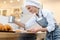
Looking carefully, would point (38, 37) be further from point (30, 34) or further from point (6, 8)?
point (6, 8)

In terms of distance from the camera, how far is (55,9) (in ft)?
11.3

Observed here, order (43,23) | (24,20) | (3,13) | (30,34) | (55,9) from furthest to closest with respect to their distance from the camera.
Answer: (55,9) → (24,20) → (3,13) → (43,23) → (30,34)

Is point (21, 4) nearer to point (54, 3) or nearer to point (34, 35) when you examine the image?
point (54, 3)

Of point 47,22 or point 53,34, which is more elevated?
point 47,22

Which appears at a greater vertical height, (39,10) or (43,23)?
(39,10)

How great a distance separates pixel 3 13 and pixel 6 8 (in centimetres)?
10

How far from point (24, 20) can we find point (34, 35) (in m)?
1.36

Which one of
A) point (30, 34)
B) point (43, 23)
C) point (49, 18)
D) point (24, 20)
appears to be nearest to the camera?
point (30, 34)

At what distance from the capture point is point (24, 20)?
2777 millimetres

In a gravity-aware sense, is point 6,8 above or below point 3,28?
above

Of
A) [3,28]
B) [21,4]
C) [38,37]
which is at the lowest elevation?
[38,37]

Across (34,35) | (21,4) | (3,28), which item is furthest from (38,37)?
(21,4)

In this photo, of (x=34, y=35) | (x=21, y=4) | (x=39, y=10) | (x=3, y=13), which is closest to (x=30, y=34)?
(x=34, y=35)

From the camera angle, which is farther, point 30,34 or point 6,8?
point 6,8
